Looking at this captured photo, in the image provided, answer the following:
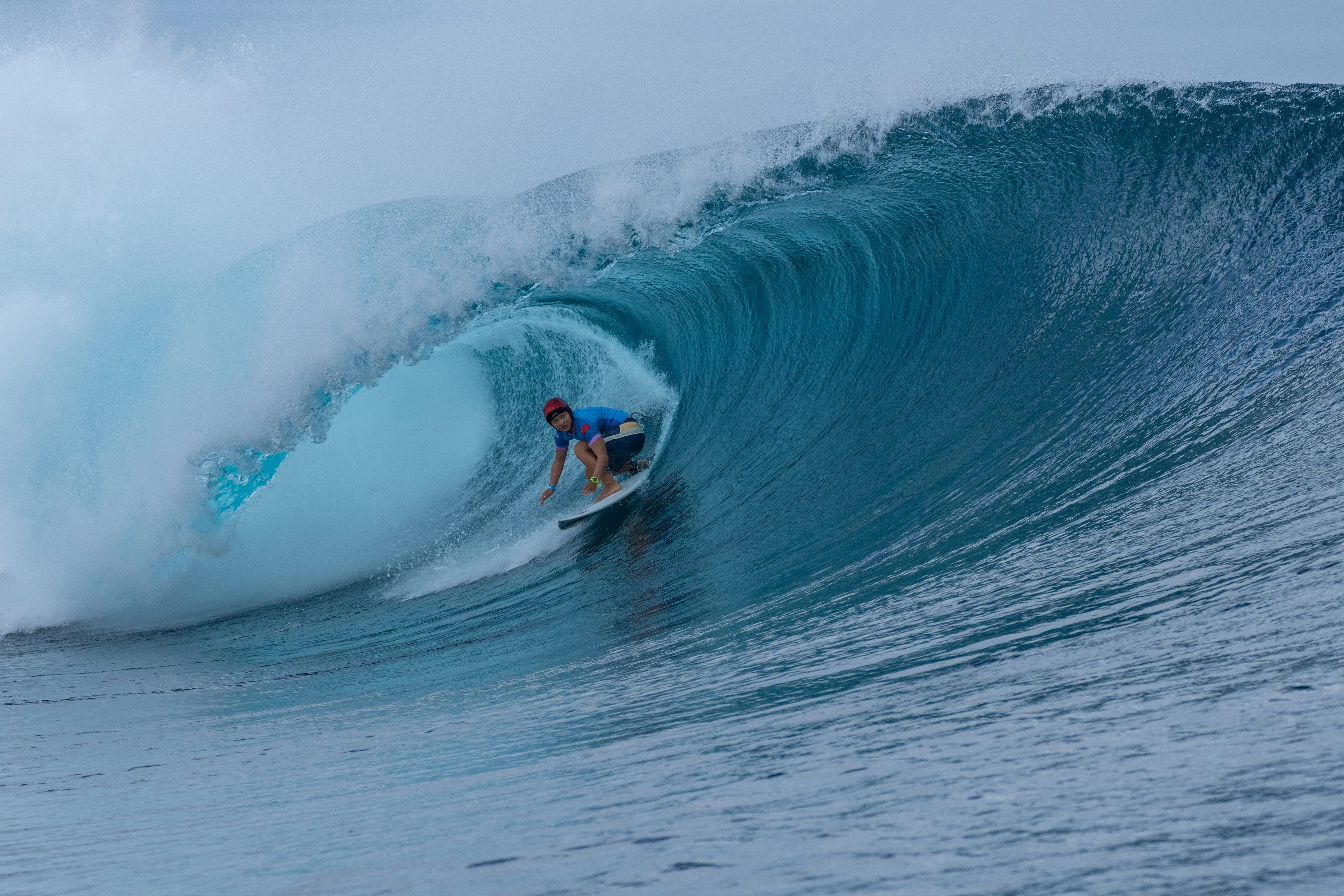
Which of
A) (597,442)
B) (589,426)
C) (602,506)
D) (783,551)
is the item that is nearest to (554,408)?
(589,426)

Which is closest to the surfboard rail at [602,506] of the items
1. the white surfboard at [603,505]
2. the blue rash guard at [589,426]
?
the white surfboard at [603,505]

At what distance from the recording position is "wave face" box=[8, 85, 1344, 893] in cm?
190

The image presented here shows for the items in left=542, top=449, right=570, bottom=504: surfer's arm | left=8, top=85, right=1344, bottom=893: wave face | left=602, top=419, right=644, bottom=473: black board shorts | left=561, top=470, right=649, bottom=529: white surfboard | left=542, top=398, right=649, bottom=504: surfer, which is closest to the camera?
left=8, top=85, right=1344, bottom=893: wave face

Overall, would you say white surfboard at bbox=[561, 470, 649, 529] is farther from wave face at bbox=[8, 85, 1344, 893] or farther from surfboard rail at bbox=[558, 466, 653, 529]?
wave face at bbox=[8, 85, 1344, 893]

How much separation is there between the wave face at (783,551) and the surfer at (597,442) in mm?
348

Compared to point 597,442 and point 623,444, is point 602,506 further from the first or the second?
point 623,444

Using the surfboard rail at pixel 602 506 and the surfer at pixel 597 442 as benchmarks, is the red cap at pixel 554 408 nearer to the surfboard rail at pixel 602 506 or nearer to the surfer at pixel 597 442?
the surfer at pixel 597 442

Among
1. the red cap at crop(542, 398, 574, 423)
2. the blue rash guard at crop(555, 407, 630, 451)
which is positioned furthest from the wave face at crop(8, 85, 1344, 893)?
the red cap at crop(542, 398, 574, 423)

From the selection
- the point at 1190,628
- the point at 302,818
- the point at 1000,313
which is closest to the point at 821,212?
the point at 1000,313

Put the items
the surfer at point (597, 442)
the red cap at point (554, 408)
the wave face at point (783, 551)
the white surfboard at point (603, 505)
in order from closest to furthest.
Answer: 1. the wave face at point (783, 551)
2. the red cap at point (554, 408)
3. the surfer at point (597, 442)
4. the white surfboard at point (603, 505)

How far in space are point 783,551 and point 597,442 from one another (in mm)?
2473

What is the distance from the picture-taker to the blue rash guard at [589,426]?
22.9 ft

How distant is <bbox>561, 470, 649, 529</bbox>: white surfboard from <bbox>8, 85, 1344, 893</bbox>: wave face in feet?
0.48

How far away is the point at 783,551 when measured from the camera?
195 inches
